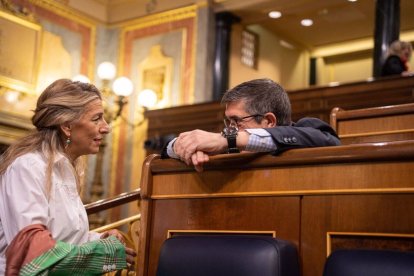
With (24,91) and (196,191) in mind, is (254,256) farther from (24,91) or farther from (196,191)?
(24,91)

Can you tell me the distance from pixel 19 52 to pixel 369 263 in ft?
21.9

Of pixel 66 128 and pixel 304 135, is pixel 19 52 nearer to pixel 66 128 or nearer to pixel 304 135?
pixel 66 128

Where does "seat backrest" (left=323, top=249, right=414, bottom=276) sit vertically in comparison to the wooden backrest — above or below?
below

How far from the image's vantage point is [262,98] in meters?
2.20

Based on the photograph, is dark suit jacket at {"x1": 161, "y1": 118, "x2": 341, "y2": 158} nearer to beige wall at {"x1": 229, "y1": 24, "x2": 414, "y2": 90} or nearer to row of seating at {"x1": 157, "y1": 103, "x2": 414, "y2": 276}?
row of seating at {"x1": 157, "y1": 103, "x2": 414, "y2": 276}

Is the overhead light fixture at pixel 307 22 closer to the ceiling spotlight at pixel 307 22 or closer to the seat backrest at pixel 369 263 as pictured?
the ceiling spotlight at pixel 307 22

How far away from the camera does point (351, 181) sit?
5.40 ft

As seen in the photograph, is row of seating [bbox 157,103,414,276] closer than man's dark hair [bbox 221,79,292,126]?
Yes

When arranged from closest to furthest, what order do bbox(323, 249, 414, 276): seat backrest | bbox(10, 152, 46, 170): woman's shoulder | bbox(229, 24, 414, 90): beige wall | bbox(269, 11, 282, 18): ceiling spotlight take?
1. bbox(323, 249, 414, 276): seat backrest
2. bbox(10, 152, 46, 170): woman's shoulder
3. bbox(269, 11, 282, 18): ceiling spotlight
4. bbox(229, 24, 414, 90): beige wall

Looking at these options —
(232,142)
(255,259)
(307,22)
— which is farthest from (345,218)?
(307,22)

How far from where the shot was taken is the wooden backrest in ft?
9.77

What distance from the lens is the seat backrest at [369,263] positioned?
1364mm

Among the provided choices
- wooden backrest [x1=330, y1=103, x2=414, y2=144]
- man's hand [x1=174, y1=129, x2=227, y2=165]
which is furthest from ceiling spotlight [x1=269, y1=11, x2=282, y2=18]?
man's hand [x1=174, y1=129, x2=227, y2=165]

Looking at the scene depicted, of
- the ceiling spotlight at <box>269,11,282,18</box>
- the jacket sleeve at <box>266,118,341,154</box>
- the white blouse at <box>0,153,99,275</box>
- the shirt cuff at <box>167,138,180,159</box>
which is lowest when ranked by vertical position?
the white blouse at <box>0,153,99,275</box>
